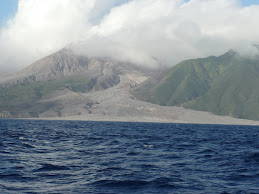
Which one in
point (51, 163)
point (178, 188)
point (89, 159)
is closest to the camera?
point (178, 188)

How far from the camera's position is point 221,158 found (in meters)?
48.8

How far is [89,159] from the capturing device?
44.3m

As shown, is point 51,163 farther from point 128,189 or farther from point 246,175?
point 246,175

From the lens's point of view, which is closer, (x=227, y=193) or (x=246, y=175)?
(x=227, y=193)

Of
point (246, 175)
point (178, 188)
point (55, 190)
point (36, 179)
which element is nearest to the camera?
point (55, 190)

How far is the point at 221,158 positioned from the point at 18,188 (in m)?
31.8

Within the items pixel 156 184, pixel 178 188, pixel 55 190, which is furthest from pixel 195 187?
pixel 55 190

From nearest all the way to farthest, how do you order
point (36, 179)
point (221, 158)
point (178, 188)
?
point (178, 188) → point (36, 179) → point (221, 158)

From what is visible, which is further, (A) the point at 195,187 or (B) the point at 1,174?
(B) the point at 1,174

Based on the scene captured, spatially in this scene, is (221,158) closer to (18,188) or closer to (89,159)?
(89,159)

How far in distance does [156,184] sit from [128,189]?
3.14 metres

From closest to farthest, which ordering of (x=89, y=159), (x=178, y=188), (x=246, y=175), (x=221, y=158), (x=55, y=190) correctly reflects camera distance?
(x=55, y=190)
(x=178, y=188)
(x=246, y=175)
(x=89, y=159)
(x=221, y=158)

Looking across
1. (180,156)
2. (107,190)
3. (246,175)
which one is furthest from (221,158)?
(107,190)

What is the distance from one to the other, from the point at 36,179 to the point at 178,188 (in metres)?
13.1
